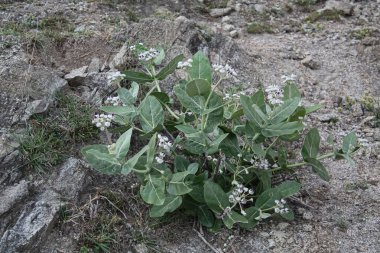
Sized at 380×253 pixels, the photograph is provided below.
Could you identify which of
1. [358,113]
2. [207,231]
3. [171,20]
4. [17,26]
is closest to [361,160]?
[358,113]

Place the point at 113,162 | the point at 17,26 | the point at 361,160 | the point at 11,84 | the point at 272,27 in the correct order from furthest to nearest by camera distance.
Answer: the point at 272,27 < the point at 17,26 < the point at 361,160 < the point at 11,84 < the point at 113,162

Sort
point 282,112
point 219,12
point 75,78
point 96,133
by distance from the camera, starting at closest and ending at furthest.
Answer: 1. point 282,112
2. point 96,133
3. point 75,78
4. point 219,12

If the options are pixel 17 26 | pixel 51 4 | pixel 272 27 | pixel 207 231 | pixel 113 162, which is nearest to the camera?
pixel 113 162

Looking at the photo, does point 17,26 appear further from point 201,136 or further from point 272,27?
point 272,27

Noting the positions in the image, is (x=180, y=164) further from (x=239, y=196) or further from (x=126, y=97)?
(x=126, y=97)

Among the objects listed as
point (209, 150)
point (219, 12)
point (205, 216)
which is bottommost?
point (205, 216)

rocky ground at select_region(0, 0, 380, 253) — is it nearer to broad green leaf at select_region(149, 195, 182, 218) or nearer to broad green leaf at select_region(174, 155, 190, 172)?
broad green leaf at select_region(149, 195, 182, 218)

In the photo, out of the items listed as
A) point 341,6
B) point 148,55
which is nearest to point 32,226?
point 148,55

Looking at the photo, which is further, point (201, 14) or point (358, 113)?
point (201, 14)
